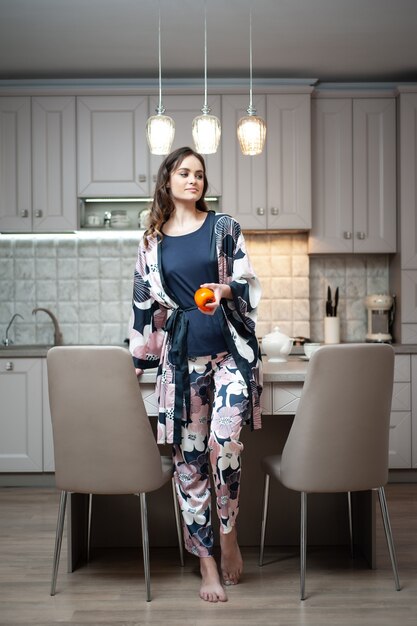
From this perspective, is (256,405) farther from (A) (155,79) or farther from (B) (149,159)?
(A) (155,79)

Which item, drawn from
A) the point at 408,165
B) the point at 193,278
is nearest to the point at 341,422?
the point at 193,278

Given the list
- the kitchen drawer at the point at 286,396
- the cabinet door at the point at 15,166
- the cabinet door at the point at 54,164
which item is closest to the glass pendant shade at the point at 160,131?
the kitchen drawer at the point at 286,396

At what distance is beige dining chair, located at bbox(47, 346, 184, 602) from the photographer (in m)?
2.48

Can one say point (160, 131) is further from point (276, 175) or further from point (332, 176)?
point (332, 176)

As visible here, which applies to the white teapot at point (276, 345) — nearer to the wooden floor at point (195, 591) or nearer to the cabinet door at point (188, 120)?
the wooden floor at point (195, 591)

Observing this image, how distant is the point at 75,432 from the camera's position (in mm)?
2529

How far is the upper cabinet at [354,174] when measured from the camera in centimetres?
485

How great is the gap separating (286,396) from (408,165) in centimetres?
255

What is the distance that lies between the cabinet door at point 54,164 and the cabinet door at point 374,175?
5.92ft

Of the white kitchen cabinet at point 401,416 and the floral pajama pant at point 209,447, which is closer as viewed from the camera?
the floral pajama pant at point 209,447

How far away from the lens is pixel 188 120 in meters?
4.72

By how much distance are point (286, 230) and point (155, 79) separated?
1.28m

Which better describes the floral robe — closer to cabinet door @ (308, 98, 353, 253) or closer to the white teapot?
the white teapot

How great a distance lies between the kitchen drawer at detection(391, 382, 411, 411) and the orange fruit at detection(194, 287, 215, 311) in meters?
2.46
